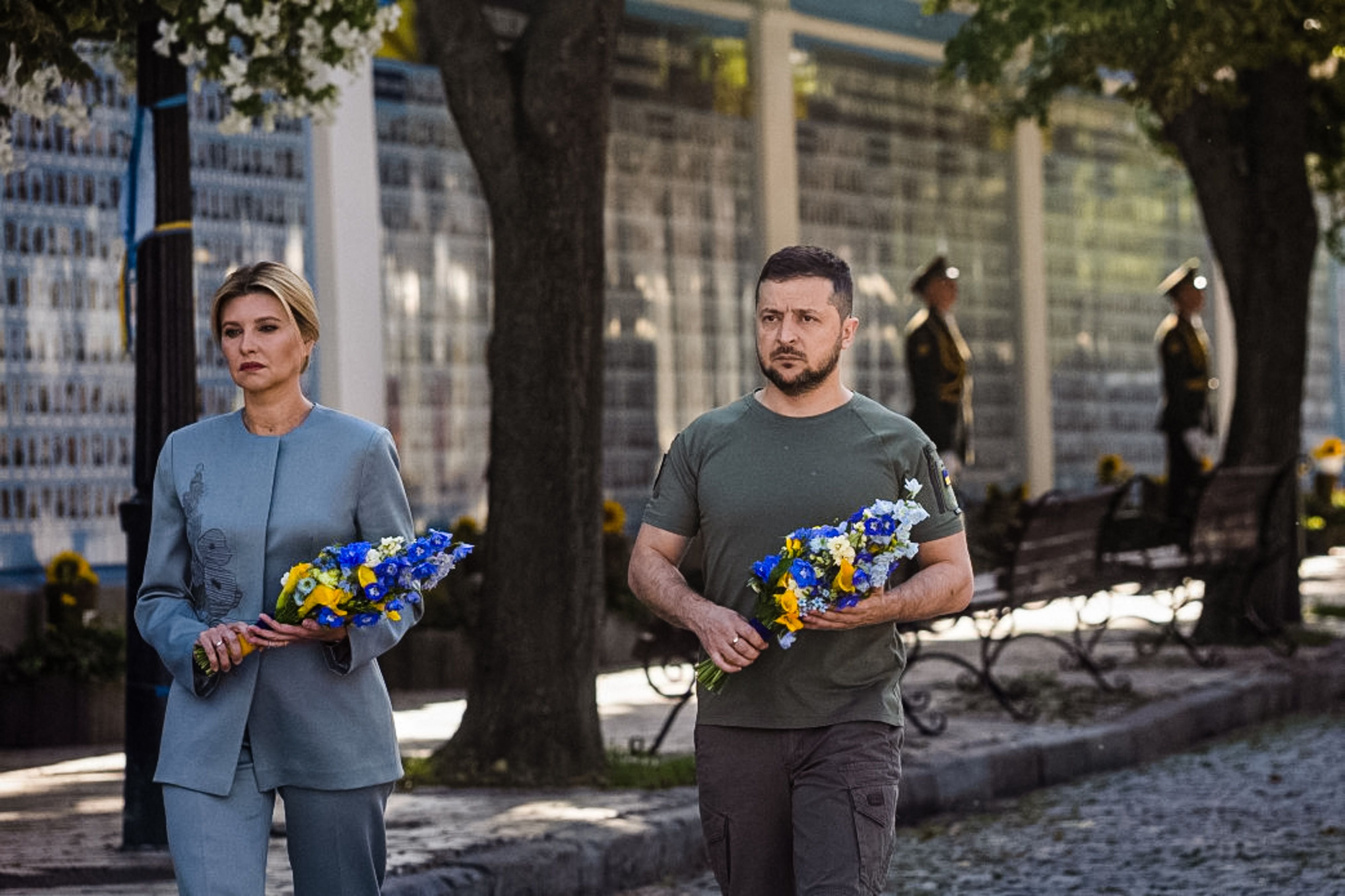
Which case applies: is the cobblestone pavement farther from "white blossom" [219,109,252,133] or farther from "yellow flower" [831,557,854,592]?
"yellow flower" [831,557,854,592]

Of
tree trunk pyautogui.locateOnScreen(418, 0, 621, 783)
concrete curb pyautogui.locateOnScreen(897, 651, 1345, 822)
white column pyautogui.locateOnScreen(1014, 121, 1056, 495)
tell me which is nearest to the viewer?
tree trunk pyautogui.locateOnScreen(418, 0, 621, 783)

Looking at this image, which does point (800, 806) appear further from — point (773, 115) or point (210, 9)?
point (773, 115)

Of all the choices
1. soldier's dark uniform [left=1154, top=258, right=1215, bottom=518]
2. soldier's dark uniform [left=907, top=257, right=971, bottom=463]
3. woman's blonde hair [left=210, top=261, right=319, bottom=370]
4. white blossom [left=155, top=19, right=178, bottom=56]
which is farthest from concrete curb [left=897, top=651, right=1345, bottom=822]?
soldier's dark uniform [left=1154, top=258, right=1215, bottom=518]

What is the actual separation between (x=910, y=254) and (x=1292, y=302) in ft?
21.8

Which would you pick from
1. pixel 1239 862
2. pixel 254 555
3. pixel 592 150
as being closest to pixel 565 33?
pixel 592 150

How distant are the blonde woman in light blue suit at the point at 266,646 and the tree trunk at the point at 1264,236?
425 inches

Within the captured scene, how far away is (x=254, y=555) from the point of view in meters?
4.56

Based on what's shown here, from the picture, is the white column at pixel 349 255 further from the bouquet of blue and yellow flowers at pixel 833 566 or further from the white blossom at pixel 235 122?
the bouquet of blue and yellow flowers at pixel 833 566

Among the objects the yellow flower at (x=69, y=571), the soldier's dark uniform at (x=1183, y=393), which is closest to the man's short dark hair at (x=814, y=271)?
the yellow flower at (x=69, y=571)

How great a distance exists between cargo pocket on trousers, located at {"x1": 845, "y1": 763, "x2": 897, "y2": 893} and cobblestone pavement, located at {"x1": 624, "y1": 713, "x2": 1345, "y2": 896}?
→ 2.91 metres

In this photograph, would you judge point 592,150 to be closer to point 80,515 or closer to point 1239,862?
point 1239,862

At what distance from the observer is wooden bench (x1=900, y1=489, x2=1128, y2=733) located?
11.0 meters

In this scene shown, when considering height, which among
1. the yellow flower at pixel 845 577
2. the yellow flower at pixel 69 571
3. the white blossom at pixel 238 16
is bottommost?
the yellow flower at pixel 69 571

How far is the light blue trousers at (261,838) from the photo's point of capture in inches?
177
